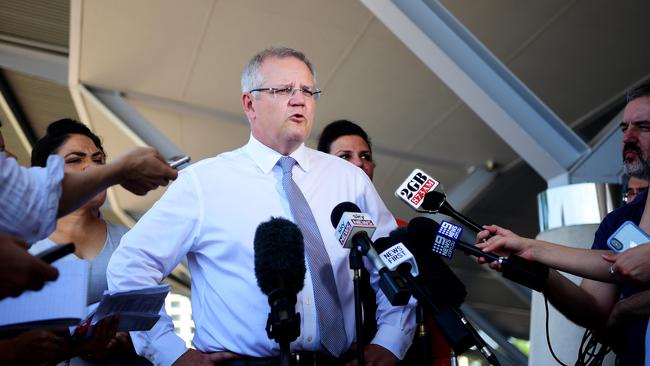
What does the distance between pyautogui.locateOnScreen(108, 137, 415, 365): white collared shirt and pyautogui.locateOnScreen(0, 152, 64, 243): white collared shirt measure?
103 centimetres

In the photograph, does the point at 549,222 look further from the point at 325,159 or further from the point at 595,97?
the point at 595,97

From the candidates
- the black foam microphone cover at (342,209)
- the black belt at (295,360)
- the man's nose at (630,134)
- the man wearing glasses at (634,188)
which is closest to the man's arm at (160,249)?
the black belt at (295,360)

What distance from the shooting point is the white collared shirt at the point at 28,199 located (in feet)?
7.73

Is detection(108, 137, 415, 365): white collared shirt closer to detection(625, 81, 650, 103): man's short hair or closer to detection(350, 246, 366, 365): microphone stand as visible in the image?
detection(350, 246, 366, 365): microphone stand

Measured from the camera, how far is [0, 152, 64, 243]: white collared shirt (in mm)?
2355

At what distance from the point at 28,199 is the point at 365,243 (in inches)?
40.4

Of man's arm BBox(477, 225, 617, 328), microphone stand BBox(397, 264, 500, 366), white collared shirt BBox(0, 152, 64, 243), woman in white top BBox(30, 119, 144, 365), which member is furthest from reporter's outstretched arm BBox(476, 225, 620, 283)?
woman in white top BBox(30, 119, 144, 365)

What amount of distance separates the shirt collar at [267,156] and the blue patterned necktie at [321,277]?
0.14 meters

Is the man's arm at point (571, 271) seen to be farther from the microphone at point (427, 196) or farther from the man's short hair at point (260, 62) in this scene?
the man's short hair at point (260, 62)

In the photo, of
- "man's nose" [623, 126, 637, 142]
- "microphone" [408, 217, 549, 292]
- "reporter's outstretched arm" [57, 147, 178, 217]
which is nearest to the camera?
"reporter's outstretched arm" [57, 147, 178, 217]

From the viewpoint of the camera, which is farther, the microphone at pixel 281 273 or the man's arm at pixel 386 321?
the man's arm at pixel 386 321

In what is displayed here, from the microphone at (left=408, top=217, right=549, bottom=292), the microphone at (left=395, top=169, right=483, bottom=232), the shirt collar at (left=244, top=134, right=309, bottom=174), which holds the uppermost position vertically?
A: the shirt collar at (left=244, top=134, right=309, bottom=174)

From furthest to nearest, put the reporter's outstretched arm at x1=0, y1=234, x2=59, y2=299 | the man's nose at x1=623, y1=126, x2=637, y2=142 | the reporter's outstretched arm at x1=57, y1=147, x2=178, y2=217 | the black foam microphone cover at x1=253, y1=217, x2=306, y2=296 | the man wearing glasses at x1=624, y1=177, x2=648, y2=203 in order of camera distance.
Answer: the man wearing glasses at x1=624, y1=177, x2=648, y2=203
the man's nose at x1=623, y1=126, x2=637, y2=142
the black foam microphone cover at x1=253, y1=217, x2=306, y2=296
the reporter's outstretched arm at x1=57, y1=147, x2=178, y2=217
the reporter's outstretched arm at x1=0, y1=234, x2=59, y2=299

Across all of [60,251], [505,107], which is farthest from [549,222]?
[60,251]
